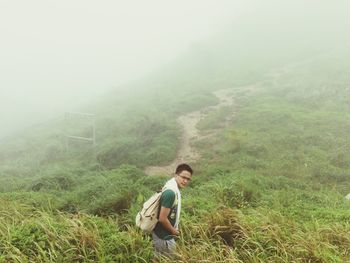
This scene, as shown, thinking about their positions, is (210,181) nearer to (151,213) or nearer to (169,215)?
(169,215)

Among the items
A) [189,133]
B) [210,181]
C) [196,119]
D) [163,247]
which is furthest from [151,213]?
[196,119]

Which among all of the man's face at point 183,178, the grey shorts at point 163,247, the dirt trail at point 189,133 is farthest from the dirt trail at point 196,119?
the man's face at point 183,178

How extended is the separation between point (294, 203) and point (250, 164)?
4906 millimetres

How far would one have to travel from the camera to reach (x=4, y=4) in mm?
117062

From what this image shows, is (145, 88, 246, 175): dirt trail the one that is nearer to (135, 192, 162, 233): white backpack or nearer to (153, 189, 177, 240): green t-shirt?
(153, 189, 177, 240): green t-shirt

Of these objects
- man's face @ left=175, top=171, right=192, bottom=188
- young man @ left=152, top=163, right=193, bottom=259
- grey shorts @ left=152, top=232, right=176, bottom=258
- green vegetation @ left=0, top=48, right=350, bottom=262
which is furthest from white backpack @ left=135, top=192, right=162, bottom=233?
green vegetation @ left=0, top=48, right=350, bottom=262

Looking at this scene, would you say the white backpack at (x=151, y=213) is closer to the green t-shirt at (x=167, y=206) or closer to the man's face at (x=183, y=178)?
the green t-shirt at (x=167, y=206)

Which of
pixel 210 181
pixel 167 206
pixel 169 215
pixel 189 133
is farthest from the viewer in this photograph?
pixel 189 133

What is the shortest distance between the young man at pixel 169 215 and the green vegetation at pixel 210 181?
243 millimetres

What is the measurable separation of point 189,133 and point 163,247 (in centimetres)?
1521

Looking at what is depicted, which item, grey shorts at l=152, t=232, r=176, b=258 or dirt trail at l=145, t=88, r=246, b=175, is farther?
dirt trail at l=145, t=88, r=246, b=175

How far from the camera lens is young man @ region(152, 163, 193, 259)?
5.74 meters

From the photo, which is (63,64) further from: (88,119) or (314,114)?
(314,114)

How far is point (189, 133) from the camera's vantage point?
2114 centimetres
